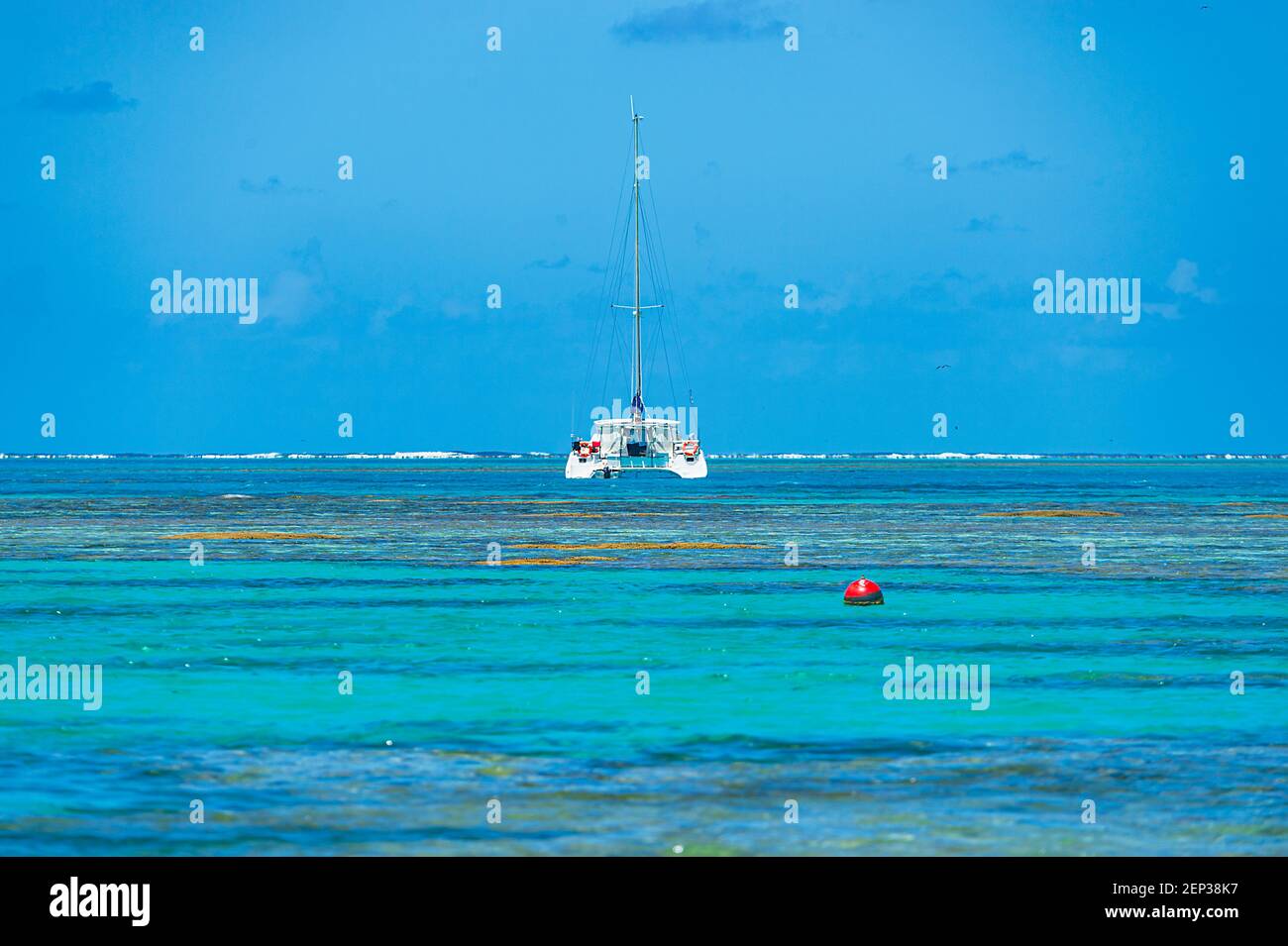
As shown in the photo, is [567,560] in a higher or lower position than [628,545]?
lower

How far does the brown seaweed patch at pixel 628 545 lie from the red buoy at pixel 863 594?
19.2m

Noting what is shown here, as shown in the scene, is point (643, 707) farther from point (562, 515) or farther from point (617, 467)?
point (617, 467)

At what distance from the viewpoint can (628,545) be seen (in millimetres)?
56500

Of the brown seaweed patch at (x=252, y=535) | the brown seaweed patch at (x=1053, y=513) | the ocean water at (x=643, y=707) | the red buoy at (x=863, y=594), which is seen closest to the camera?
the ocean water at (x=643, y=707)

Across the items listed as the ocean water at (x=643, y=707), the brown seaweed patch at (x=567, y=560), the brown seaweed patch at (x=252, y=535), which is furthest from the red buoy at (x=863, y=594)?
the brown seaweed patch at (x=252, y=535)

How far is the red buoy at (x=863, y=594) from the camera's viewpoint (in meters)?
35.6

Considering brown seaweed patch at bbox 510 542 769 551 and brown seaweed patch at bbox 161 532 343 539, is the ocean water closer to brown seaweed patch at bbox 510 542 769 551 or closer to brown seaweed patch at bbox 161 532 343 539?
brown seaweed patch at bbox 510 542 769 551

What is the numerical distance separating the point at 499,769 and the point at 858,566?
29.7 meters

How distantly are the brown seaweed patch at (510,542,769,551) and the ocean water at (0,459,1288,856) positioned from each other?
3256mm

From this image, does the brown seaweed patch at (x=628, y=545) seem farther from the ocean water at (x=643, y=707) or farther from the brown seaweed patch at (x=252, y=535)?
the brown seaweed patch at (x=252, y=535)

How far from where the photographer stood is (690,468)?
156125 mm

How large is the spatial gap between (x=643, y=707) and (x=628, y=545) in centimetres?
3398

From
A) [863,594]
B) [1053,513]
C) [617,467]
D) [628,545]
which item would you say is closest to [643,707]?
[863,594]
